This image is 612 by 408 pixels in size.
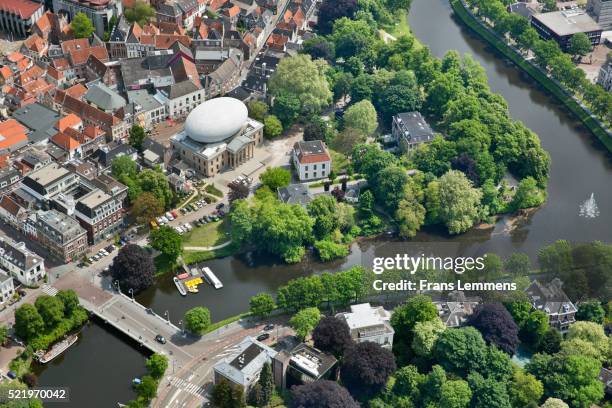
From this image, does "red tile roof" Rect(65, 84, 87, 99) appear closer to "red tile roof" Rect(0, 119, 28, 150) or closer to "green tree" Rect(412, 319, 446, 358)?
"red tile roof" Rect(0, 119, 28, 150)

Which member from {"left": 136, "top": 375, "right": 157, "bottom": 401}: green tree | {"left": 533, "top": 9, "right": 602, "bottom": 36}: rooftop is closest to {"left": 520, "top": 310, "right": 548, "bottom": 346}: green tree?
{"left": 136, "top": 375, "right": 157, "bottom": 401}: green tree

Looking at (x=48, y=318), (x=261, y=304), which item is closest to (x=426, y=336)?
(x=261, y=304)

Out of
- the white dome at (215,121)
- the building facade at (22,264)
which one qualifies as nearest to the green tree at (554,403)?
the building facade at (22,264)

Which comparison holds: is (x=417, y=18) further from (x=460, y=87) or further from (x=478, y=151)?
(x=478, y=151)

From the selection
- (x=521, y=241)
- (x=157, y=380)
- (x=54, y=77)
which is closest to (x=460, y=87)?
(x=521, y=241)

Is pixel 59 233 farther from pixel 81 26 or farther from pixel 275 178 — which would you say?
pixel 81 26

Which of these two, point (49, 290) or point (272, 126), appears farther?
point (272, 126)
